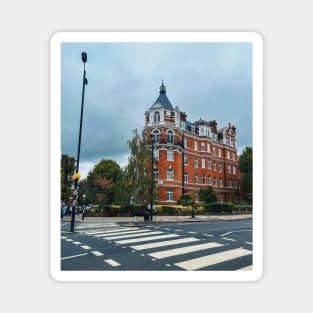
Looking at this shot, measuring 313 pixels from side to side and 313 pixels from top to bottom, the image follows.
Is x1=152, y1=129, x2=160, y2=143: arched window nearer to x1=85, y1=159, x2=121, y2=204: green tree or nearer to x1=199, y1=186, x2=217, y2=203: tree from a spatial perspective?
x1=199, y1=186, x2=217, y2=203: tree

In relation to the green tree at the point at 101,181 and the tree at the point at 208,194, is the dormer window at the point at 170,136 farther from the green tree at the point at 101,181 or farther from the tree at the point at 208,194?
the green tree at the point at 101,181

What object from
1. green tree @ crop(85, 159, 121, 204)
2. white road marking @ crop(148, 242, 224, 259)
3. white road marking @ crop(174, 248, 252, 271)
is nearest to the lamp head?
white road marking @ crop(148, 242, 224, 259)

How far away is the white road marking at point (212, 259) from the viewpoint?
4177mm

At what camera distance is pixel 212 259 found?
455 centimetres

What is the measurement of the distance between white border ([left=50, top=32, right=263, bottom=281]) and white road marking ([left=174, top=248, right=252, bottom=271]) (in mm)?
192

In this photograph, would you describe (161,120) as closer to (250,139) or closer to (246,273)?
(250,139)

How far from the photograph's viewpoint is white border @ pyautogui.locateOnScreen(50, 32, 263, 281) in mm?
3998

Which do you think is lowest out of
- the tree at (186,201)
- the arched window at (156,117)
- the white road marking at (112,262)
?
the tree at (186,201)

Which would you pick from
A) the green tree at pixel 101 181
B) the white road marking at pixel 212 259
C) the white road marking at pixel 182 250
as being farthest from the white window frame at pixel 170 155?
the white road marking at pixel 212 259
